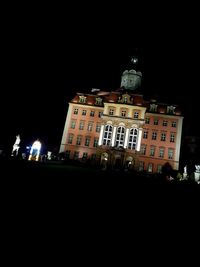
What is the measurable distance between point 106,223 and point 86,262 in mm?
1824

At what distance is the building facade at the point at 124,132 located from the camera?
4525cm

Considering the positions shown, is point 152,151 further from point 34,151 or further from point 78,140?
point 34,151

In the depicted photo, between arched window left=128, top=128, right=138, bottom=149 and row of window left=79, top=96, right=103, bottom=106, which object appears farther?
row of window left=79, top=96, right=103, bottom=106

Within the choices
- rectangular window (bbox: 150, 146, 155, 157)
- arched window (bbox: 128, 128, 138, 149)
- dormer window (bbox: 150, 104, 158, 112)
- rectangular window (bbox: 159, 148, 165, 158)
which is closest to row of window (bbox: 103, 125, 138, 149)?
arched window (bbox: 128, 128, 138, 149)

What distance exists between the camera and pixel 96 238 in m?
3.79

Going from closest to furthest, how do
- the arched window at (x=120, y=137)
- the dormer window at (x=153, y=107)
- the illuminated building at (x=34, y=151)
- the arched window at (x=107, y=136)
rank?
the illuminated building at (x=34, y=151), the arched window at (x=120, y=137), the arched window at (x=107, y=136), the dormer window at (x=153, y=107)

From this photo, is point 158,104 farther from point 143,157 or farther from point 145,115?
point 143,157

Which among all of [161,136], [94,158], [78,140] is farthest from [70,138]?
[161,136]

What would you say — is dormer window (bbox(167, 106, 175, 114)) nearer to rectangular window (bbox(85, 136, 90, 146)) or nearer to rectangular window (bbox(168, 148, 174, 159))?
rectangular window (bbox(168, 148, 174, 159))

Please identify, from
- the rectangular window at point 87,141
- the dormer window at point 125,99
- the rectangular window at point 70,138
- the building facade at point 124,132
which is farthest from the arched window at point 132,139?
the rectangular window at point 70,138

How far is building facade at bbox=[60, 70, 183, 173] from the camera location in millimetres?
45250

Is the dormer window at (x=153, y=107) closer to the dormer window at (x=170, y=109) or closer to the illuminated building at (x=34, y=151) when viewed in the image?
the dormer window at (x=170, y=109)

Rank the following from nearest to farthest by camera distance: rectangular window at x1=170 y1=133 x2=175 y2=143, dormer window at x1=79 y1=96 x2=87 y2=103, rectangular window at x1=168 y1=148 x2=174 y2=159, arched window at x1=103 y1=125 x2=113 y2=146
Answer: rectangular window at x1=168 y1=148 x2=174 y2=159 → arched window at x1=103 y1=125 x2=113 y2=146 → rectangular window at x1=170 y1=133 x2=175 y2=143 → dormer window at x1=79 y1=96 x2=87 y2=103

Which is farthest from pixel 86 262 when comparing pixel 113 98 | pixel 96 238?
pixel 113 98
